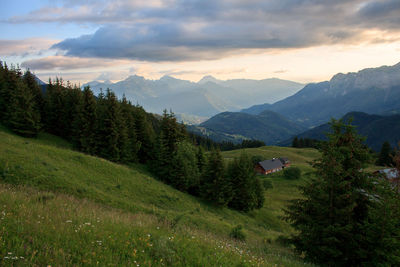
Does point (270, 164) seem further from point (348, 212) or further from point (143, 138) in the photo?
point (348, 212)

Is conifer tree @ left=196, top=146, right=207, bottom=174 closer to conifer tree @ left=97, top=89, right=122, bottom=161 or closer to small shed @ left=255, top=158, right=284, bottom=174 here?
conifer tree @ left=97, top=89, right=122, bottom=161

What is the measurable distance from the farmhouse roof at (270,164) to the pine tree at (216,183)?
62.2 metres

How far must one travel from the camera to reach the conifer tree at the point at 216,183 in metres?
35.2

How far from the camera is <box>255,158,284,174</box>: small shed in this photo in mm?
95037

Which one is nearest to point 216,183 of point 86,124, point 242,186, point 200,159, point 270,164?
point 242,186

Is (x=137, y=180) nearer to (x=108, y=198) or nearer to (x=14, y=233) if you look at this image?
(x=108, y=198)

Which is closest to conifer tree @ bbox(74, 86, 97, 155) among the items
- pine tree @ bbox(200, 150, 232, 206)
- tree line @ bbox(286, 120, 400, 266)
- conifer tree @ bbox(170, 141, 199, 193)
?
conifer tree @ bbox(170, 141, 199, 193)

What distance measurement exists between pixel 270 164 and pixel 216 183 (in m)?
68.8

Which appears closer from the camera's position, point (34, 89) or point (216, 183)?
point (216, 183)

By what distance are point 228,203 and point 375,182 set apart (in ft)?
90.7

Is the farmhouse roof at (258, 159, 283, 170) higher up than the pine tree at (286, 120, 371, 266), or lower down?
lower down

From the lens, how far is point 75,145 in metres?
41.2

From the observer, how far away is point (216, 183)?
35.6 m

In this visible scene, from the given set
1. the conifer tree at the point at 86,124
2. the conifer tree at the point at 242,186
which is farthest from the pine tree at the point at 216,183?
the conifer tree at the point at 86,124
